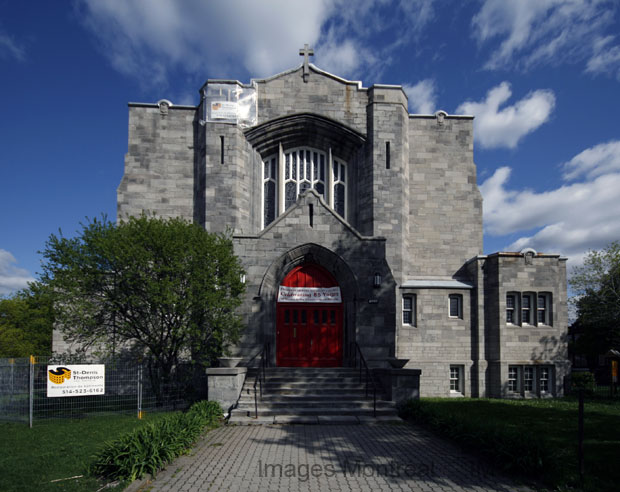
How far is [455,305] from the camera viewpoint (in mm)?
20469

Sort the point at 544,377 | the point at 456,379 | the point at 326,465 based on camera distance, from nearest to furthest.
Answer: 1. the point at 326,465
2. the point at 544,377
3. the point at 456,379

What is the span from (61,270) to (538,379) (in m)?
18.9

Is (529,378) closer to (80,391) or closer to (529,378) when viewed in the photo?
(529,378)

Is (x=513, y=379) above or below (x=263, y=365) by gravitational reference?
below

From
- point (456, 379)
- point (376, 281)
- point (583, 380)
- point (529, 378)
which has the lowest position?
point (583, 380)

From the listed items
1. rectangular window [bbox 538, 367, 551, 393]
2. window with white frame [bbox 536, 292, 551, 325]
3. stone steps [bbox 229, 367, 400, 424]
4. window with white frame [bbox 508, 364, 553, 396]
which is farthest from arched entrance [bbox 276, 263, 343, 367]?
rectangular window [bbox 538, 367, 551, 393]

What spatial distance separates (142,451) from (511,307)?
56.3 ft

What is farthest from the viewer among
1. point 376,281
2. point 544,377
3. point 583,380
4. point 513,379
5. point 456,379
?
point 583,380

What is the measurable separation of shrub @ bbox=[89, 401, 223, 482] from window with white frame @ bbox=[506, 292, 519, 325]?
15524mm

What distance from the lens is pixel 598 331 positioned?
1319 inches

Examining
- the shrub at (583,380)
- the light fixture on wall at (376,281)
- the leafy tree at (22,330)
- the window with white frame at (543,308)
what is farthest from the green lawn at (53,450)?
the leafy tree at (22,330)

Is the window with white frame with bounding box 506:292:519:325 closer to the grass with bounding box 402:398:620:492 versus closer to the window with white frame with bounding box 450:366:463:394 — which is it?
the window with white frame with bounding box 450:366:463:394

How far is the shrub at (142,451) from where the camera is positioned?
7066mm

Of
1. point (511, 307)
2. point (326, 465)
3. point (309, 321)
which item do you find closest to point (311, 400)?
point (309, 321)
